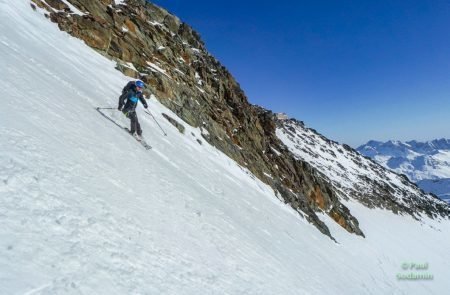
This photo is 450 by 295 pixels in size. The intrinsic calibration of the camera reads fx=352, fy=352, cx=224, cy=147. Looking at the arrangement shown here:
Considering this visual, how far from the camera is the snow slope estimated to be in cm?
628

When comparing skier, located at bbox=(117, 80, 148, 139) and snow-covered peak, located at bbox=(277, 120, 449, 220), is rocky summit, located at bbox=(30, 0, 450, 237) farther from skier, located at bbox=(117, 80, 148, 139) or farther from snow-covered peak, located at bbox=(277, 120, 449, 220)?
snow-covered peak, located at bbox=(277, 120, 449, 220)

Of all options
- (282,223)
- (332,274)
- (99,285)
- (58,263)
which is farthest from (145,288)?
(282,223)

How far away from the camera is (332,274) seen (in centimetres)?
1966

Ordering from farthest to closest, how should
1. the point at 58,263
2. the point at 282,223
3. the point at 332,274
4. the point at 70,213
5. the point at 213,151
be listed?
the point at 213,151 < the point at 282,223 < the point at 332,274 < the point at 70,213 < the point at 58,263

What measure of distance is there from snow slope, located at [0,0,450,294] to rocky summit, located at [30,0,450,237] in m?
8.18

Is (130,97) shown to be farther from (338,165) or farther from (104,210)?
(338,165)

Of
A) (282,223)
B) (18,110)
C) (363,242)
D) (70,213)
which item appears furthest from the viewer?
(363,242)

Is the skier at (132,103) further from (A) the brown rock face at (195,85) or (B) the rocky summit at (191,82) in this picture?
(A) the brown rock face at (195,85)

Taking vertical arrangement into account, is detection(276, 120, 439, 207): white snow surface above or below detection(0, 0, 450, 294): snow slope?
above

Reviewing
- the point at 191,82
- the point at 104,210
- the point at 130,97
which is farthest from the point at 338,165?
the point at 104,210

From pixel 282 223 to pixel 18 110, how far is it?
18.1 metres

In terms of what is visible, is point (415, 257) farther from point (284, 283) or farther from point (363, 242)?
point (284, 283)

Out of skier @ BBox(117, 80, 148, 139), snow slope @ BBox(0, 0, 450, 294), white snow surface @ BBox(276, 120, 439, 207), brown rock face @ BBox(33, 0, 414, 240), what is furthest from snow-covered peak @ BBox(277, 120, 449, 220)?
skier @ BBox(117, 80, 148, 139)

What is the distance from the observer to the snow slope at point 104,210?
628 centimetres
